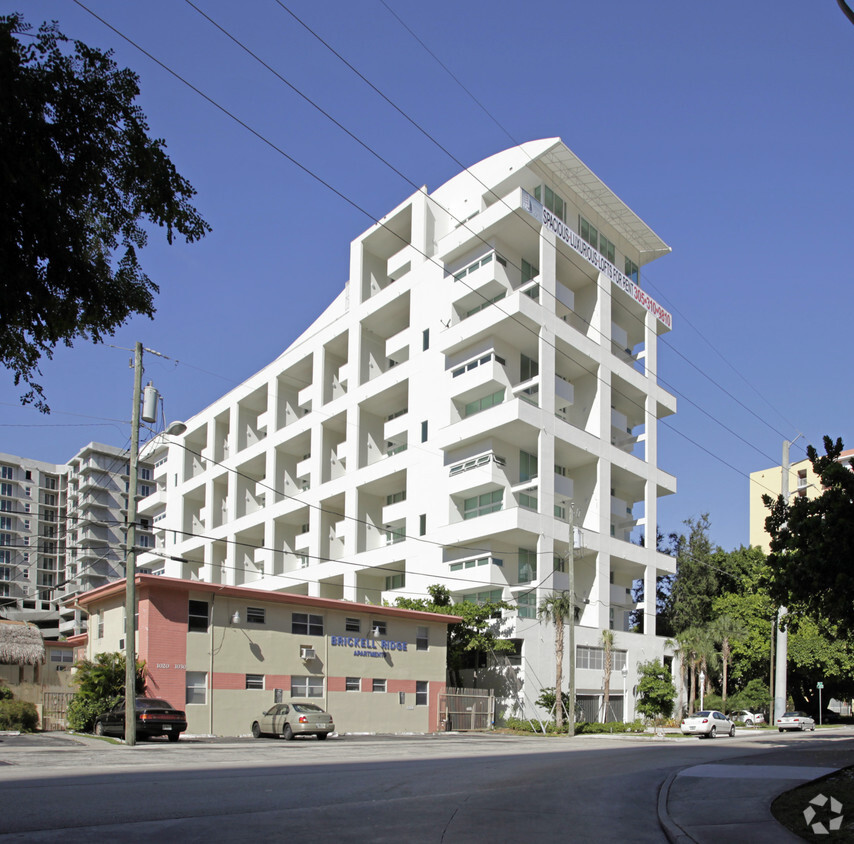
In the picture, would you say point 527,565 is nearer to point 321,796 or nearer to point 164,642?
point 164,642

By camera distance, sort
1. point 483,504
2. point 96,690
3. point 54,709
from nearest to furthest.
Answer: point 96,690 → point 54,709 → point 483,504

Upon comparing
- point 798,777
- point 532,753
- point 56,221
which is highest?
point 56,221

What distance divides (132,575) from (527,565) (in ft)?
95.0

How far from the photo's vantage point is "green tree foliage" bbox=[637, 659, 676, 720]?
Result: 57.2m

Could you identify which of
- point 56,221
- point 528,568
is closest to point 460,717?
point 528,568

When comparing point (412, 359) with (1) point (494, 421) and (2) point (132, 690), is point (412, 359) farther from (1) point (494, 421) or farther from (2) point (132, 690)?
(2) point (132, 690)

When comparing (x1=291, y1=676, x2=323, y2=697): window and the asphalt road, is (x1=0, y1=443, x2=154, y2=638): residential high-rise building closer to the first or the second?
(x1=291, y1=676, x2=323, y2=697): window

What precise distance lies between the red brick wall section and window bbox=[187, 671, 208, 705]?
36 centimetres

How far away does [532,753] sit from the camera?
88.2 feet

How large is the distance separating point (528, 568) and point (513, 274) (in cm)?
1961

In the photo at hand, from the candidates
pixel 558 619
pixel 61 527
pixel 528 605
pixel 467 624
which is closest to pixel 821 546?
pixel 558 619

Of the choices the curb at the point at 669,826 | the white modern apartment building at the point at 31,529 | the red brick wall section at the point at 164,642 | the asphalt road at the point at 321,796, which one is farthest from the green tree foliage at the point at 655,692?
the white modern apartment building at the point at 31,529

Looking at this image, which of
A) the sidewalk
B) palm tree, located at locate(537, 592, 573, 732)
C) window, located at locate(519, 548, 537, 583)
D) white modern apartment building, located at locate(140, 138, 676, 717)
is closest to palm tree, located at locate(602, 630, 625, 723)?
white modern apartment building, located at locate(140, 138, 676, 717)

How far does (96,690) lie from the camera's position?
3319 centimetres
